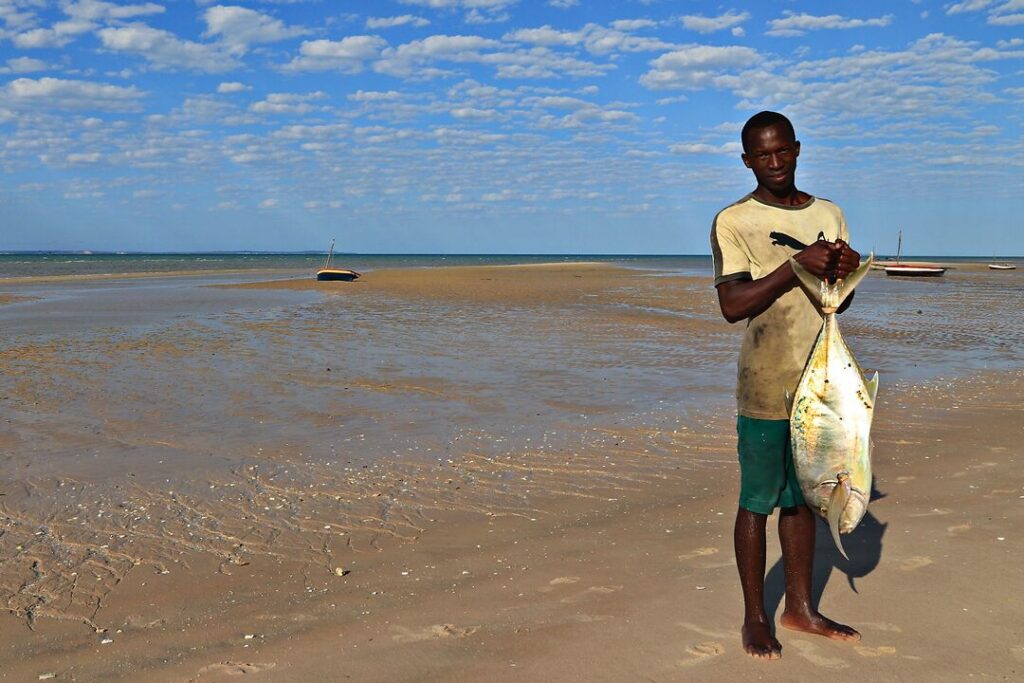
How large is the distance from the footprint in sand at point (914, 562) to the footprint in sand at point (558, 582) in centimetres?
163

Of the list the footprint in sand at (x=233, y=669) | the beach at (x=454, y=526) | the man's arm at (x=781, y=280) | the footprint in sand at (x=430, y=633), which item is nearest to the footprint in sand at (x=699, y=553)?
the beach at (x=454, y=526)

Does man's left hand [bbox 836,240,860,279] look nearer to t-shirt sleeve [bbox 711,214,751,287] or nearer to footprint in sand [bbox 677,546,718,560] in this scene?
t-shirt sleeve [bbox 711,214,751,287]

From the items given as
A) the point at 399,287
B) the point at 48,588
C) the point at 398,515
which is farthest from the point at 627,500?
the point at 399,287

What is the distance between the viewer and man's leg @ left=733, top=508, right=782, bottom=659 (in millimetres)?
3473

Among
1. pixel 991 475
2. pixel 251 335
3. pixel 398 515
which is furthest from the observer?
pixel 251 335

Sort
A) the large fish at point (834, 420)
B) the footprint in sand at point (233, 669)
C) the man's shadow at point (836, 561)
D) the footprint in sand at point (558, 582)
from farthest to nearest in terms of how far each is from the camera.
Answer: the footprint in sand at point (558, 582) < the man's shadow at point (836, 561) < the footprint in sand at point (233, 669) < the large fish at point (834, 420)

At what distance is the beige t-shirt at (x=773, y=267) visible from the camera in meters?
3.33

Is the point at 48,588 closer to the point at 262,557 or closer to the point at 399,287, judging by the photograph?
the point at 262,557

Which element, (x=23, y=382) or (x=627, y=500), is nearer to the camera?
(x=627, y=500)

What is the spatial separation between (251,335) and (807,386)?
46.6 ft

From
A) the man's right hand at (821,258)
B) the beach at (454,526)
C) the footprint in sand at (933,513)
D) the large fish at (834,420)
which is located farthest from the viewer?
the footprint in sand at (933,513)

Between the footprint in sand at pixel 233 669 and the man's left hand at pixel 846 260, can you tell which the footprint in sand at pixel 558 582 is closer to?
the footprint in sand at pixel 233 669

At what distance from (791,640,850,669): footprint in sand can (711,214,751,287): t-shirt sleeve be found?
1.51 m

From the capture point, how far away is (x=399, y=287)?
36.2 meters
